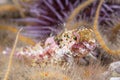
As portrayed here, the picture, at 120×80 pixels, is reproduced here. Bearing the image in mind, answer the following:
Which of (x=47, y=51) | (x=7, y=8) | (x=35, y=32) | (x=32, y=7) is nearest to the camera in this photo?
(x=47, y=51)

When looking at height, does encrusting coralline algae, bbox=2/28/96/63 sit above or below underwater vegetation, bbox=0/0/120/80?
below

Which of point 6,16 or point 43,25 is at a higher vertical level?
point 6,16

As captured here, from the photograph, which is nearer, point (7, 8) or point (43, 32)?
point (43, 32)

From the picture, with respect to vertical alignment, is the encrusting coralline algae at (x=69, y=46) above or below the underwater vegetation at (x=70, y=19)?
below

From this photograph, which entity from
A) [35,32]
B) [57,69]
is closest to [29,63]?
[57,69]

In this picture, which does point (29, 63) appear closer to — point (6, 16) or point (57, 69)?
point (57, 69)

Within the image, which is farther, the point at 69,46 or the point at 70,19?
the point at 70,19

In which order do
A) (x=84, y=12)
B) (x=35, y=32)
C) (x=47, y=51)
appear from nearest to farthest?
(x=47, y=51) → (x=84, y=12) → (x=35, y=32)

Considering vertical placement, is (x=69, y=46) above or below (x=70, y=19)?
below
